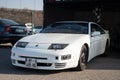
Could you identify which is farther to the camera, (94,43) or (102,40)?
(102,40)

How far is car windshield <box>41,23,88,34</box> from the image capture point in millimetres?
9065

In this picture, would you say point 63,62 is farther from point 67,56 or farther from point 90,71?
point 90,71

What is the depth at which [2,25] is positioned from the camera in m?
13.4

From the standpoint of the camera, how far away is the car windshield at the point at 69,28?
357 inches

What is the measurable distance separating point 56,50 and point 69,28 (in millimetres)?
1864

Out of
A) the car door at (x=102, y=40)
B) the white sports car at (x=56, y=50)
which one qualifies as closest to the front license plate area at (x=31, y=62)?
the white sports car at (x=56, y=50)

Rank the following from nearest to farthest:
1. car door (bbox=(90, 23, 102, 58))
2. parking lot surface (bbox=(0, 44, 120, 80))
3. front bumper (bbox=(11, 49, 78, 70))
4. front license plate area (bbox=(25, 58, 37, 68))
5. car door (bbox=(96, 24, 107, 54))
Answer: parking lot surface (bbox=(0, 44, 120, 80)) < front bumper (bbox=(11, 49, 78, 70)) < front license plate area (bbox=(25, 58, 37, 68)) < car door (bbox=(90, 23, 102, 58)) < car door (bbox=(96, 24, 107, 54))

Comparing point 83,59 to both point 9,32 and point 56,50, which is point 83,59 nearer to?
point 56,50

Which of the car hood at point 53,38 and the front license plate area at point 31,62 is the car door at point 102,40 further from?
the front license plate area at point 31,62

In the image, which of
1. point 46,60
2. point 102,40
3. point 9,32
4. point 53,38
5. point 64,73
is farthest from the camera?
point 9,32

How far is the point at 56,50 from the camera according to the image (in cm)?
752

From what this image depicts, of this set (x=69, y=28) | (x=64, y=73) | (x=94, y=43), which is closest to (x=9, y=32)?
(x=69, y=28)

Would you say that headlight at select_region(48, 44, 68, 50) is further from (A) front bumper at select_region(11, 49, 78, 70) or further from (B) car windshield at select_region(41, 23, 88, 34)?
(B) car windshield at select_region(41, 23, 88, 34)

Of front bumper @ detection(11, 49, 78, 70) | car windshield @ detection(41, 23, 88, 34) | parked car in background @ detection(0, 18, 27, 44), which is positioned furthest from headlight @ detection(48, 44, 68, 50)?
parked car in background @ detection(0, 18, 27, 44)
